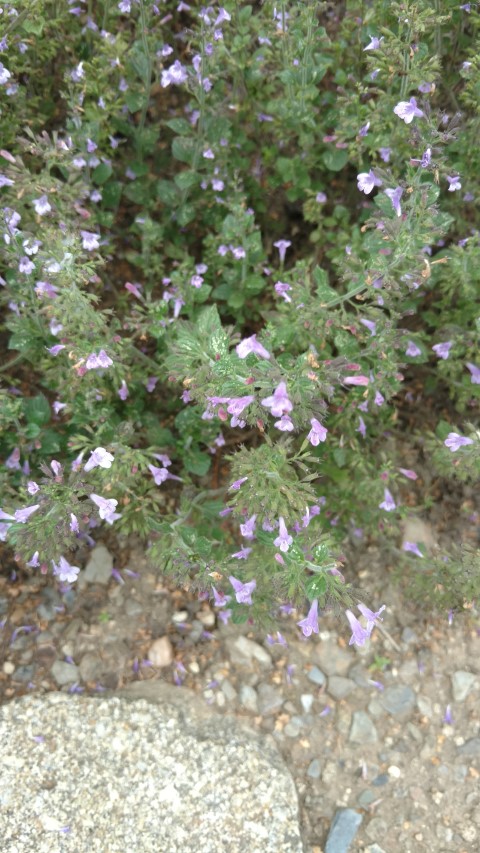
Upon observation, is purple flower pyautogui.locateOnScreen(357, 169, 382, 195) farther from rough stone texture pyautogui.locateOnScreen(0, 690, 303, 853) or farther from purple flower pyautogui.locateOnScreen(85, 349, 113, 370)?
rough stone texture pyautogui.locateOnScreen(0, 690, 303, 853)

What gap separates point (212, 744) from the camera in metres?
3.48

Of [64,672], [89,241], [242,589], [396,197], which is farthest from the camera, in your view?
[64,672]

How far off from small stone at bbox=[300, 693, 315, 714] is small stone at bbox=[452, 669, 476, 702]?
0.76 metres

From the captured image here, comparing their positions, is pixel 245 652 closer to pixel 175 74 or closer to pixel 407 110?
pixel 407 110

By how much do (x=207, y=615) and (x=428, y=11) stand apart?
3004mm

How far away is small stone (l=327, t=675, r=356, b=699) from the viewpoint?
3744 mm

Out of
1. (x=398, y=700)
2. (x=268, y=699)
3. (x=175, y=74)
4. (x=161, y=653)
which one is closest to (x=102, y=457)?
(x=161, y=653)

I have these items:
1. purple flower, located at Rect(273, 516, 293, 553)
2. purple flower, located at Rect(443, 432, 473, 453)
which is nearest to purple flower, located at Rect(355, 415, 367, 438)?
purple flower, located at Rect(443, 432, 473, 453)

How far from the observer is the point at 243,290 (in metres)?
3.83

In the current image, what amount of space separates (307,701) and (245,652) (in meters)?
0.40

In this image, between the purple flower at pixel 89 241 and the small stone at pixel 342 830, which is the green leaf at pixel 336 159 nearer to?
the purple flower at pixel 89 241

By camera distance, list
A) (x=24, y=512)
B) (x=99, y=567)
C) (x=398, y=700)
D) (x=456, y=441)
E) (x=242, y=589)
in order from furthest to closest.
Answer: (x=99, y=567), (x=398, y=700), (x=456, y=441), (x=242, y=589), (x=24, y=512)

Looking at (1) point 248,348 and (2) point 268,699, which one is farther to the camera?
(2) point 268,699

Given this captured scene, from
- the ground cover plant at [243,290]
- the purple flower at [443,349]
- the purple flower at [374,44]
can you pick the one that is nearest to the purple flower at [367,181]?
the ground cover plant at [243,290]
